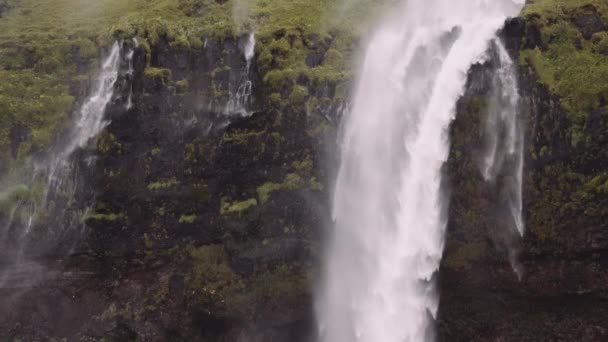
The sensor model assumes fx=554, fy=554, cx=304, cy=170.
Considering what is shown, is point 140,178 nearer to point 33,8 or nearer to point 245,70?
point 245,70

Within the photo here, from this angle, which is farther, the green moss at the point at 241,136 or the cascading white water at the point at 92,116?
the green moss at the point at 241,136

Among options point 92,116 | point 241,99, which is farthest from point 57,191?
point 241,99

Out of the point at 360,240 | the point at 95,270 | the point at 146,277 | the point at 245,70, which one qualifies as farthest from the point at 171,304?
the point at 245,70

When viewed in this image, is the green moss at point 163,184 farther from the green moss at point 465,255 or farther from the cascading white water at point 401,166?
the green moss at point 465,255

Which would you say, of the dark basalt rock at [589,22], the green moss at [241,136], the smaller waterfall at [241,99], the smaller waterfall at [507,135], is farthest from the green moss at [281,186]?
the dark basalt rock at [589,22]

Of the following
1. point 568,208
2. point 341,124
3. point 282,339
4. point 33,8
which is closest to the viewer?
point 568,208
